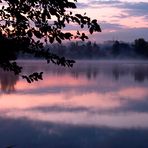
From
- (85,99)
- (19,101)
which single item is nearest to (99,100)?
(85,99)

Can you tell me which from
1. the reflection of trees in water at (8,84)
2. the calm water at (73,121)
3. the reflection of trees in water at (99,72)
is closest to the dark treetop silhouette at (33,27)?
the calm water at (73,121)

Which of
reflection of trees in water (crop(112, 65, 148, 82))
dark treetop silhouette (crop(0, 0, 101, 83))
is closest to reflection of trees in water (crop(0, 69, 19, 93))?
reflection of trees in water (crop(112, 65, 148, 82))

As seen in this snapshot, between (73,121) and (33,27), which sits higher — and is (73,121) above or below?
below

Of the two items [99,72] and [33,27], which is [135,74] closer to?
[99,72]

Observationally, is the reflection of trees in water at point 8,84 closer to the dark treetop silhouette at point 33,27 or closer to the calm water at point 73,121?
the calm water at point 73,121

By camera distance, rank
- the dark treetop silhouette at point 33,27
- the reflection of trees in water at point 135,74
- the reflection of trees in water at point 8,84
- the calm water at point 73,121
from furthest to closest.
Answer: the reflection of trees in water at point 135,74 → the reflection of trees in water at point 8,84 → the calm water at point 73,121 → the dark treetop silhouette at point 33,27

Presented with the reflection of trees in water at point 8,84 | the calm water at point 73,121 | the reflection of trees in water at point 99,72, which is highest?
the calm water at point 73,121

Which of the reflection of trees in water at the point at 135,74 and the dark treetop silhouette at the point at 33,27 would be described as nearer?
the dark treetop silhouette at the point at 33,27

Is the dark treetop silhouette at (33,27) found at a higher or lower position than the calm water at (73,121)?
higher

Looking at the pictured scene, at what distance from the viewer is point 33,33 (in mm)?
4891

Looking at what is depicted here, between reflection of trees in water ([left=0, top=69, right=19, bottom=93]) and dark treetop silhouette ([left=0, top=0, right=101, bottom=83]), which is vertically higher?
dark treetop silhouette ([left=0, top=0, right=101, bottom=83])

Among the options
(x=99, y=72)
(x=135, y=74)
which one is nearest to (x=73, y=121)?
(x=135, y=74)

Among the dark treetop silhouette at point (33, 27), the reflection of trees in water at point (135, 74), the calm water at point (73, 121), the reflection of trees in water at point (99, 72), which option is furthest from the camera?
the reflection of trees in water at point (99, 72)

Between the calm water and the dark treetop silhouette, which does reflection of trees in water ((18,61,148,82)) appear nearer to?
the calm water
